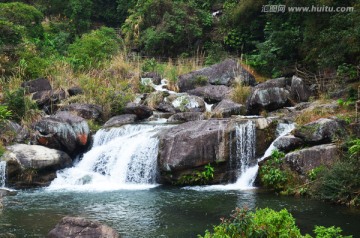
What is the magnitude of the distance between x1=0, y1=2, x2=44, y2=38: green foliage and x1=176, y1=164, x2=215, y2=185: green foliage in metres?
17.0

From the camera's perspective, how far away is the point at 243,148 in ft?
48.2

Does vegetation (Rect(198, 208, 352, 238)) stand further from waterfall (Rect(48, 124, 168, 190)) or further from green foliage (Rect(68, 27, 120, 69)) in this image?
green foliage (Rect(68, 27, 120, 69))

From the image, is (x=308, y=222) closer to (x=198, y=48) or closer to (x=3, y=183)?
(x=3, y=183)

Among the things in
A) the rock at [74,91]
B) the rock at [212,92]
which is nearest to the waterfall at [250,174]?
the rock at [212,92]

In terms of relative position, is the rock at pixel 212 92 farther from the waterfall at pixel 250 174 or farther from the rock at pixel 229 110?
the waterfall at pixel 250 174

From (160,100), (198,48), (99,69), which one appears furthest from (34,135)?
(198,48)

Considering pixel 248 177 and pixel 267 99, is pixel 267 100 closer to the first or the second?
pixel 267 99

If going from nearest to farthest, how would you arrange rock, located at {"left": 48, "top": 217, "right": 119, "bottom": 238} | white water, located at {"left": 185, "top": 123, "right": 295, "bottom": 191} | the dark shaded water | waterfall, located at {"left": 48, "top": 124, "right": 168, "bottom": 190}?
1. rock, located at {"left": 48, "top": 217, "right": 119, "bottom": 238}
2. the dark shaded water
3. white water, located at {"left": 185, "top": 123, "right": 295, "bottom": 191}
4. waterfall, located at {"left": 48, "top": 124, "right": 168, "bottom": 190}

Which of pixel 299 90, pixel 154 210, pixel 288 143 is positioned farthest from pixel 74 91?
pixel 154 210

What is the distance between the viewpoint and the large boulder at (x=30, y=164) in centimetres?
1468

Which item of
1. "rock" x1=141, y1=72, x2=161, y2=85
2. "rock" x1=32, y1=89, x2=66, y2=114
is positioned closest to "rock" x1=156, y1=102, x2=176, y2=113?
"rock" x1=141, y1=72, x2=161, y2=85

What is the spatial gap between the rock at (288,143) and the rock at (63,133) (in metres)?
6.79

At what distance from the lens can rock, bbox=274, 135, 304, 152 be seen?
13797mm

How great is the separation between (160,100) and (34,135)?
6.38 metres
